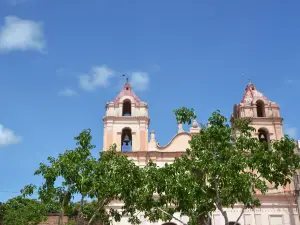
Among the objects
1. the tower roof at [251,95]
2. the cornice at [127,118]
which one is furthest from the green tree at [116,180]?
the tower roof at [251,95]

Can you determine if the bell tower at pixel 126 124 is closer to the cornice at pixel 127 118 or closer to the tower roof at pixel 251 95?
the cornice at pixel 127 118

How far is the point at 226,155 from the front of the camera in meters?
16.4

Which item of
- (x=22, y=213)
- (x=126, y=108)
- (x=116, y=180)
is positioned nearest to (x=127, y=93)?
(x=126, y=108)

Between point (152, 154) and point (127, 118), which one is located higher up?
point (127, 118)

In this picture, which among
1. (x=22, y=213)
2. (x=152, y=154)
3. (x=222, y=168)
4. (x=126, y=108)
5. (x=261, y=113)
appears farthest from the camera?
(x=126, y=108)

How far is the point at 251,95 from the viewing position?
34.5m

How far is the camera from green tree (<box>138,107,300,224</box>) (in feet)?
52.2

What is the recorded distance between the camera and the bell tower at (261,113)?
107 ft

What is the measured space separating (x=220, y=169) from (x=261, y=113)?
772 inches

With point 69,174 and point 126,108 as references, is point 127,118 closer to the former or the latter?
point 126,108

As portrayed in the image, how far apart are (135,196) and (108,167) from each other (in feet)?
6.13

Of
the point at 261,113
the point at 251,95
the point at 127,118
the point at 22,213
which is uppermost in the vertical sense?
the point at 251,95

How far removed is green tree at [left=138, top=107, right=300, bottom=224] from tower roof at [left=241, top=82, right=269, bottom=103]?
56.3ft

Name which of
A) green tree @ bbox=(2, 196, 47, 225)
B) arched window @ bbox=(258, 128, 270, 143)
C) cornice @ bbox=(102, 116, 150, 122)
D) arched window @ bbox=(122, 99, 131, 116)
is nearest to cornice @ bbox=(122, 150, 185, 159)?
cornice @ bbox=(102, 116, 150, 122)
